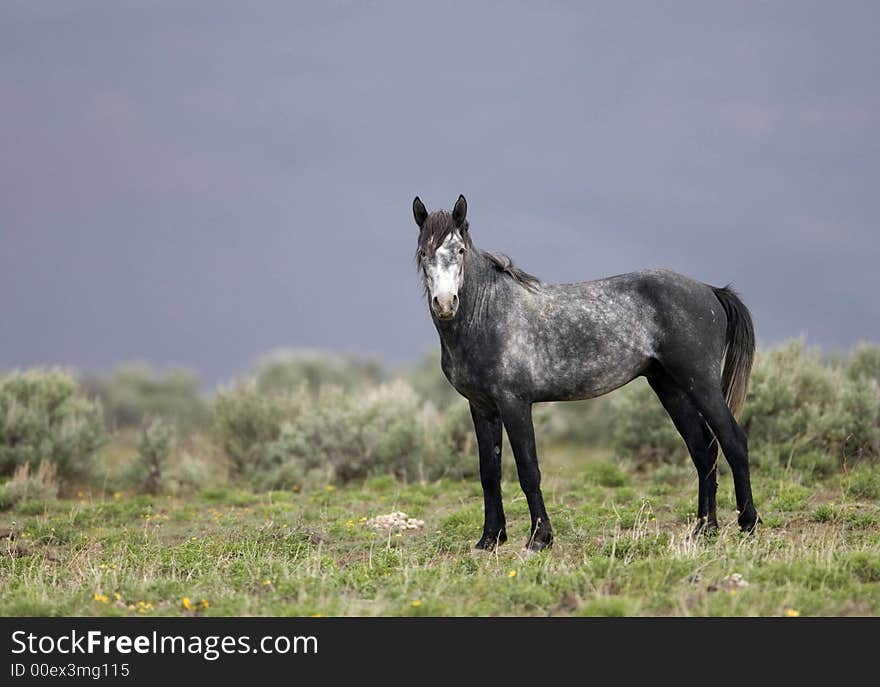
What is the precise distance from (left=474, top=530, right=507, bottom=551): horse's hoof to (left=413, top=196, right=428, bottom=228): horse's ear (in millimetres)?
3107

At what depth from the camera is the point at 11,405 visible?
51.1ft

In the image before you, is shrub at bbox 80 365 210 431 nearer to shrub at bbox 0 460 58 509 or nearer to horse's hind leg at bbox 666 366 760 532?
shrub at bbox 0 460 58 509

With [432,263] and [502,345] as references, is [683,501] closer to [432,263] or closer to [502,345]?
[502,345]

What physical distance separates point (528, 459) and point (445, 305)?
69.8 inches

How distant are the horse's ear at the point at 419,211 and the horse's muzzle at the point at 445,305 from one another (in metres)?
0.89

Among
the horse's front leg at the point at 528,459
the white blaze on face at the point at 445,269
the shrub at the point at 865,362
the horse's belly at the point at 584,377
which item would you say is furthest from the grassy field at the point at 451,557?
the shrub at the point at 865,362

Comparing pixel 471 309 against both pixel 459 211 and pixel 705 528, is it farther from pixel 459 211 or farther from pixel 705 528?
pixel 705 528

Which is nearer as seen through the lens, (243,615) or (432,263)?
(243,615)

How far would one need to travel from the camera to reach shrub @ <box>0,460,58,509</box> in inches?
508

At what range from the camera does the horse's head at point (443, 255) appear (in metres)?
7.63

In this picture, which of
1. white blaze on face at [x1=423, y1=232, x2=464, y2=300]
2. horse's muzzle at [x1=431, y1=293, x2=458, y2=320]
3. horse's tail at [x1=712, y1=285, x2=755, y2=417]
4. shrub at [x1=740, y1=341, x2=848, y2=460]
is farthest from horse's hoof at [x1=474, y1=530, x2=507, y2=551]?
shrub at [x1=740, y1=341, x2=848, y2=460]
